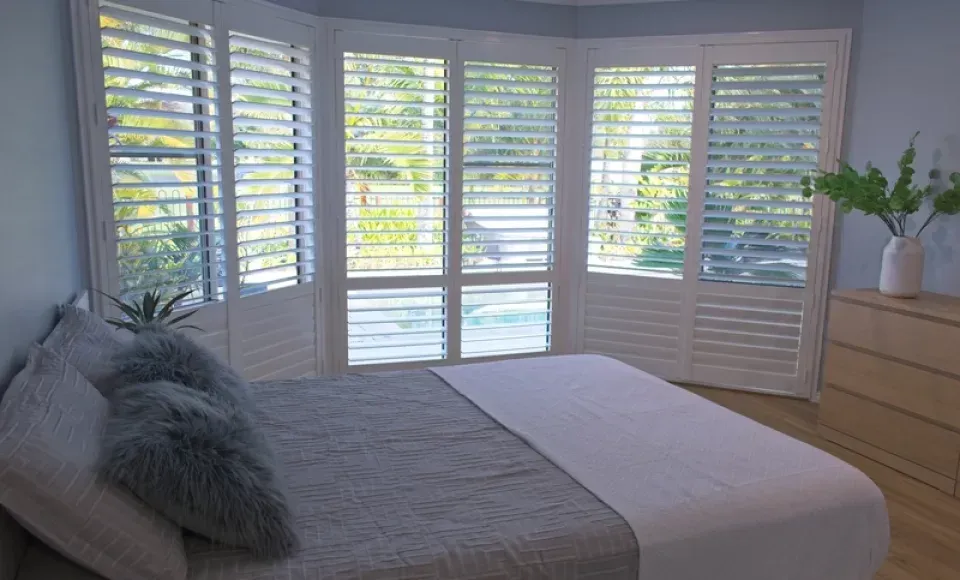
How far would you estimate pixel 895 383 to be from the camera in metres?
3.35

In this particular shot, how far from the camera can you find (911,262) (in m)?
3.35

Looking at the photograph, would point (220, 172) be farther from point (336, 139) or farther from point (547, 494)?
point (547, 494)

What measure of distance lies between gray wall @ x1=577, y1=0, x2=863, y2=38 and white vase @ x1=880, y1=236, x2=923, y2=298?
56.2 inches

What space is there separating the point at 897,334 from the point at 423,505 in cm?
264

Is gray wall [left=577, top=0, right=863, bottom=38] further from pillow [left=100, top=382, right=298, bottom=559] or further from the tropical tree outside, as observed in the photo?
pillow [left=100, top=382, right=298, bottom=559]

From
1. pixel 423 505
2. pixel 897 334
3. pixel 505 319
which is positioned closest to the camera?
pixel 423 505

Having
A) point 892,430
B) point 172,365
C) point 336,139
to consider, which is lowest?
point 892,430

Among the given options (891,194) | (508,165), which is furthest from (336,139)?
(891,194)

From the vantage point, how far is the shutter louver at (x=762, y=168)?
13.5 ft

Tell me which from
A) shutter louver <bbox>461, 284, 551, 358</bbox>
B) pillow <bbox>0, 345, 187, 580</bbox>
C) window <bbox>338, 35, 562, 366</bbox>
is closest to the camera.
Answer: pillow <bbox>0, 345, 187, 580</bbox>

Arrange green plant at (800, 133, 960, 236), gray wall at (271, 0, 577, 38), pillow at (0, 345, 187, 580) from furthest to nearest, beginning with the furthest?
1. gray wall at (271, 0, 577, 38)
2. green plant at (800, 133, 960, 236)
3. pillow at (0, 345, 187, 580)

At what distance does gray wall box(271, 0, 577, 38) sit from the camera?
3.99 meters

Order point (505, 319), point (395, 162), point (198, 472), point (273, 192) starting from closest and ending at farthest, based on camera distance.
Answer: point (198, 472) → point (273, 192) → point (395, 162) → point (505, 319)

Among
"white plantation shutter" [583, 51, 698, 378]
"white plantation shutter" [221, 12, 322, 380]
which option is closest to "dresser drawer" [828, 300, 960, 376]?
"white plantation shutter" [583, 51, 698, 378]
